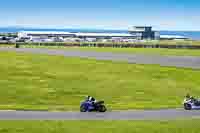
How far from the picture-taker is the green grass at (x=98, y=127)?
22328 mm

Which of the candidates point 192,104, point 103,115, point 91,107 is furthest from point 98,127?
point 192,104

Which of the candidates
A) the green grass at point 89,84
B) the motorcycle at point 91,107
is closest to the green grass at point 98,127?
the motorcycle at point 91,107

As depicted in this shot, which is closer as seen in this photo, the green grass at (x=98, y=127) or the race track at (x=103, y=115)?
the green grass at (x=98, y=127)

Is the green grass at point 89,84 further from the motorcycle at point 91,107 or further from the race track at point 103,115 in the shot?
the race track at point 103,115

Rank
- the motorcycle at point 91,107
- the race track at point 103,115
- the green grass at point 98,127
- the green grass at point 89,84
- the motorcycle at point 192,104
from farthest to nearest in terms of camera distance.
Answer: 1. the green grass at point 89,84
2. the motorcycle at point 192,104
3. the motorcycle at point 91,107
4. the race track at point 103,115
5. the green grass at point 98,127

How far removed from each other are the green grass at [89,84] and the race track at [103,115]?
9.85 ft

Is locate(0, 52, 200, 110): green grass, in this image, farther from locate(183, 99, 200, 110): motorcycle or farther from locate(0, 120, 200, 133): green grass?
locate(0, 120, 200, 133): green grass

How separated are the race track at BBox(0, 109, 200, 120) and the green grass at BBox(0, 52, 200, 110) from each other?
118 inches

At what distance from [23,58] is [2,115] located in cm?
3822

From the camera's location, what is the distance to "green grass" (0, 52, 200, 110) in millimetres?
38594

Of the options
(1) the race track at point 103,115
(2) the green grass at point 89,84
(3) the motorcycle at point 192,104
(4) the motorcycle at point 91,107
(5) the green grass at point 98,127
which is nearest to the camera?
(5) the green grass at point 98,127

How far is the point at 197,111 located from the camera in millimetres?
32938

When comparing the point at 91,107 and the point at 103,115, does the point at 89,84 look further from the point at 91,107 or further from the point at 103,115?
the point at 103,115

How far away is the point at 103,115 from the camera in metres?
29.7
